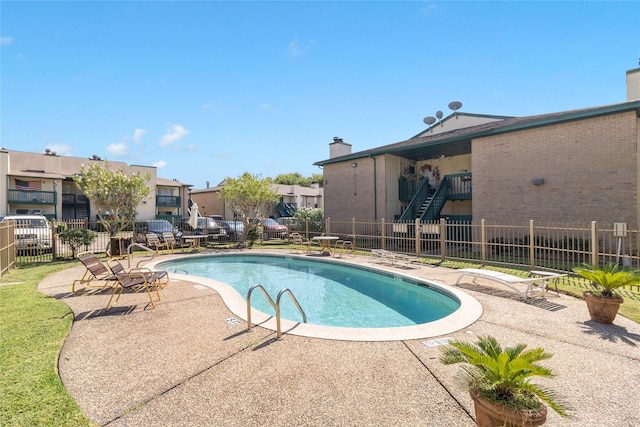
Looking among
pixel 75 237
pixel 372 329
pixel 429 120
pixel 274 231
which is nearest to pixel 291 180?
pixel 274 231

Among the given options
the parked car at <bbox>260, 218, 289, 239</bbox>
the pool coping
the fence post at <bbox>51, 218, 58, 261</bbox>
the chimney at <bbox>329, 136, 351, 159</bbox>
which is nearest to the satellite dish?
the chimney at <bbox>329, 136, 351, 159</bbox>

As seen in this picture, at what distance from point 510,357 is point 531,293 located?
6251mm

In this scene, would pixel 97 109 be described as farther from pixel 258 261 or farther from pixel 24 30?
pixel 258 261

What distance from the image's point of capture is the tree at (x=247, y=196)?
18.3 meters

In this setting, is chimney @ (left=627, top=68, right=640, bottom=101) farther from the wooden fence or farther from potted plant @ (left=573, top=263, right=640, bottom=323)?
potted plant @ (left=573, top=263, right=640, bottom=323)

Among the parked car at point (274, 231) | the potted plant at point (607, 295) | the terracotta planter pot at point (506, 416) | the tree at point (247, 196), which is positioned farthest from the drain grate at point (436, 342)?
the parked car at point (274, 231)

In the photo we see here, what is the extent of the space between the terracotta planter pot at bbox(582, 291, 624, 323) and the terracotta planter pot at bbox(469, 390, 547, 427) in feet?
15.6

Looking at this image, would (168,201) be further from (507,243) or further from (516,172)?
(516,172)

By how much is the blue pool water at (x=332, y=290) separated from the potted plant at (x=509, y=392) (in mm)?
4452

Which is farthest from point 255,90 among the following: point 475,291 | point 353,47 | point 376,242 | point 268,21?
point 475,291

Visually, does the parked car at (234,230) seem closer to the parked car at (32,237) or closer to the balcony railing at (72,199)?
the parked car at (32,237)

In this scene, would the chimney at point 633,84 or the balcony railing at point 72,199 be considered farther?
the balcony railing at point 72,199

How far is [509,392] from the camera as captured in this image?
92.4 inches

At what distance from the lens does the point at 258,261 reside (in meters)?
14.9
